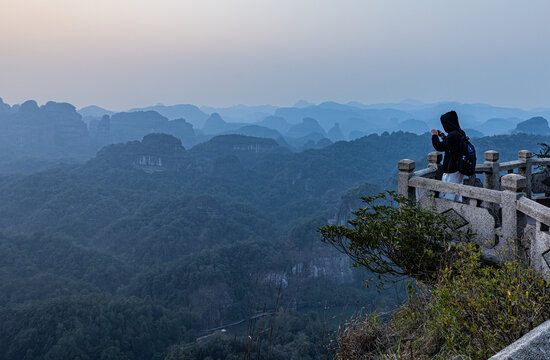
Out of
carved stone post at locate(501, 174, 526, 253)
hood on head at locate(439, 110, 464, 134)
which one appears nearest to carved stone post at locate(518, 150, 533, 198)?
hood on head at locate(439, 110, 464, 134)

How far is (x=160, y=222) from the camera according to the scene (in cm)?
10300

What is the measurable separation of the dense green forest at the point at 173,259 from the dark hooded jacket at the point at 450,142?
8.45 ft

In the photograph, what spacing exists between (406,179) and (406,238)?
161cm

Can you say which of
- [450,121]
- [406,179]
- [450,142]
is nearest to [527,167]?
[450,121]

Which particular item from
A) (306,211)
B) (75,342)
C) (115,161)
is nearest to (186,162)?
(115,161)

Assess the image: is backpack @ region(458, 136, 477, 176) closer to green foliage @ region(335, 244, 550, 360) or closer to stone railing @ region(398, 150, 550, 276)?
stone railing @ region(398, 150, 550, 276)

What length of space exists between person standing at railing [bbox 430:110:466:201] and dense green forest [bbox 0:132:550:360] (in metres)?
2.44

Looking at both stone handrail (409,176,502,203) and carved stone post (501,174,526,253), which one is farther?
stone handrail (409,176,502,203)

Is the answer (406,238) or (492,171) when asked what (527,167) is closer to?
(492,171)

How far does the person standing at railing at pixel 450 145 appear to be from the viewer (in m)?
6.83

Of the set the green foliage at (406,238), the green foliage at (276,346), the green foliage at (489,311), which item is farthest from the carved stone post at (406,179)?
the green foliage at (276,346)

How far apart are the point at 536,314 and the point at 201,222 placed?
106 m

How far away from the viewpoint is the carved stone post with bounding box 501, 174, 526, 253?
5090 mm

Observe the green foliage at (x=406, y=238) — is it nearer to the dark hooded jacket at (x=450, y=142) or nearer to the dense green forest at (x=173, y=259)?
the dense green forest at (x=173, y=259)
